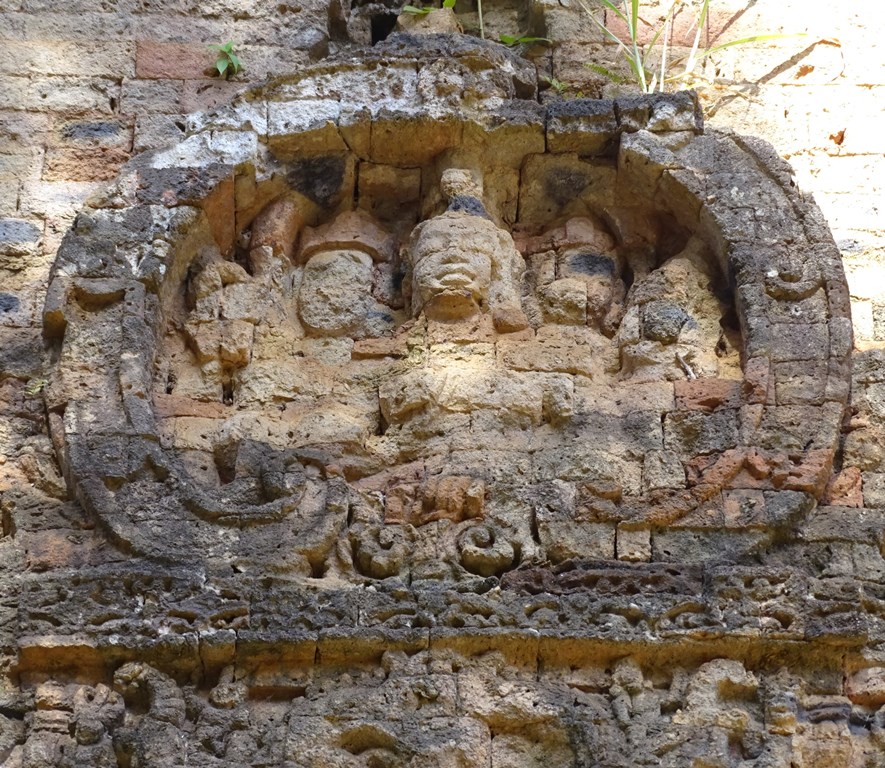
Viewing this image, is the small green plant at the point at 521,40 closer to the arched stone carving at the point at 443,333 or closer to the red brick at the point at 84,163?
the arched stone carving at the point at 443,333

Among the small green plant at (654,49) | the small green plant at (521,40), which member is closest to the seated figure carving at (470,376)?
the small green plant at (654,49)

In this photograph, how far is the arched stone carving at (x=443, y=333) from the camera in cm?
688

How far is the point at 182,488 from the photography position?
22.8 ft

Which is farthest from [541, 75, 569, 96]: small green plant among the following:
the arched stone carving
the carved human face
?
the carved human face

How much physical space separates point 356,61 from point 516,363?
173 cm

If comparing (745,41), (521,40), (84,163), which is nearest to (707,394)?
(745,41)

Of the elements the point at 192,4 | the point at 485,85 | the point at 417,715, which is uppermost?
the point at 192,4

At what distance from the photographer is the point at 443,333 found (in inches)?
297

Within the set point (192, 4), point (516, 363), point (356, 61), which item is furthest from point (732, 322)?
point (192, 4)

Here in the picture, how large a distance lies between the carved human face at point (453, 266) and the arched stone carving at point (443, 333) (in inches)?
0.6

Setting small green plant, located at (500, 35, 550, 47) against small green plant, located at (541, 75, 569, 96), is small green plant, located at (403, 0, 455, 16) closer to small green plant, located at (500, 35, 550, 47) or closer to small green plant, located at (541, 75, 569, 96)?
small green plant, located at (500, 35, 550, 47)

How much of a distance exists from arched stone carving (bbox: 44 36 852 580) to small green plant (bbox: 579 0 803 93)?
56 cm

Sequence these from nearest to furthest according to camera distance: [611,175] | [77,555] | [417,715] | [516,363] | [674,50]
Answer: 1. [417,715]
2. [77,555]
3. [516,363]
4. [611,175]
5. [674,50]

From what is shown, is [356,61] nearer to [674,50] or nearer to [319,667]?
[674,50]
